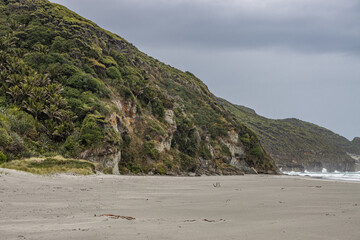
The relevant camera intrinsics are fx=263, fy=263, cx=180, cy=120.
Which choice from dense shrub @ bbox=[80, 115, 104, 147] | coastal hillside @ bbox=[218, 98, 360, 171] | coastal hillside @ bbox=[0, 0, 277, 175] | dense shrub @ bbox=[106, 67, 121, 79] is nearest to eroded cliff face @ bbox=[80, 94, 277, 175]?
coastal hillside @ bbox=[0, 0, 277, 175]

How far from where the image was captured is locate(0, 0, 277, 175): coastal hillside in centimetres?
2631

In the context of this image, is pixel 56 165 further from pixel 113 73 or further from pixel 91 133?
pixel 113 73

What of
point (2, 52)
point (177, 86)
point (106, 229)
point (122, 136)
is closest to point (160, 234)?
point (106, 229)

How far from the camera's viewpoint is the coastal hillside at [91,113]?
26312 millimetres

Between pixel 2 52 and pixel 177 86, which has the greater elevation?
pixel 177 86

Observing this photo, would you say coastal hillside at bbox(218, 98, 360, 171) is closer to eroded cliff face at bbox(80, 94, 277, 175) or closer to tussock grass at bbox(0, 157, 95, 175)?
eroded cliff face at bbox(80, 94, 277, 175)

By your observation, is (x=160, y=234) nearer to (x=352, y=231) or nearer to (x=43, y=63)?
(x=352, y=231)

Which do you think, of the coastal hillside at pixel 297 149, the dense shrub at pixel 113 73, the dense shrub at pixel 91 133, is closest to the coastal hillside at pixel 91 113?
the dense shrub at pixel 91 133

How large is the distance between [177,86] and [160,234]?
68.2 meters

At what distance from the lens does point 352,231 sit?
386cm

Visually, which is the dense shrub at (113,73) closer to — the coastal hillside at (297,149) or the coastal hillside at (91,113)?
the coastal hillside at (91,113)

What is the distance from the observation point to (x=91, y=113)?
2984 centimetres

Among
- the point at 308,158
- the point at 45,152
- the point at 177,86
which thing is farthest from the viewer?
the point at 308,158

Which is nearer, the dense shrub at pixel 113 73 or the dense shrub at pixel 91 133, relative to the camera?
the dense shrub at pixel 91 133
